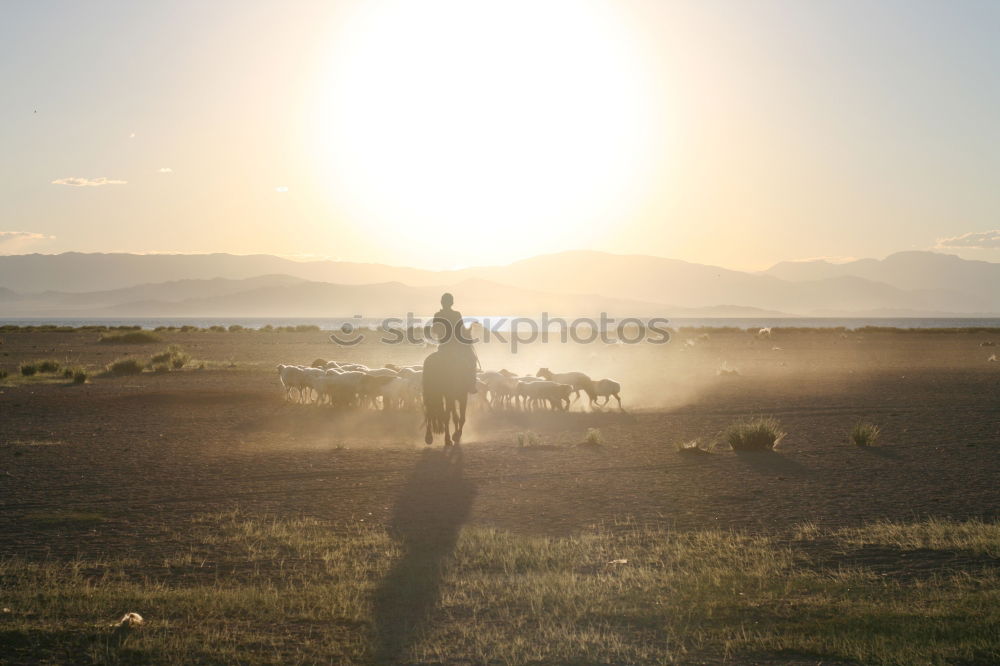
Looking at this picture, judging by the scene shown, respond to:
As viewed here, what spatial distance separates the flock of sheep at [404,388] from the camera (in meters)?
21.2

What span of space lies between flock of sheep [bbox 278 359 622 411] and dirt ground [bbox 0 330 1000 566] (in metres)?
0.63

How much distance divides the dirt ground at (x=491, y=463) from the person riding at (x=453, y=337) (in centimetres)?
168

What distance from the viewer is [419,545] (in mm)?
8758

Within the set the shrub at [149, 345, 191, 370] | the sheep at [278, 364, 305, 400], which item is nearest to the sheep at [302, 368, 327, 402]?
the sheep at [278, 364, 305, 400]

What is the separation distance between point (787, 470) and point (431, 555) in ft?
22.9

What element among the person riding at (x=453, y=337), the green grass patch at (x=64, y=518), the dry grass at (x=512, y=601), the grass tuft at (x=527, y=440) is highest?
the person riding at (x=453, y=337)

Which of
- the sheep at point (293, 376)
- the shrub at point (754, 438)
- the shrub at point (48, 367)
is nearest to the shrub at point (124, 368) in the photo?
the shrub at point (48, 367)

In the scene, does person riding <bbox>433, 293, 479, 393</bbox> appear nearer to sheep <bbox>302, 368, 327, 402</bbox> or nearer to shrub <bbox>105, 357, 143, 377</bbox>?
sheep <bbox>302, 368, 327, 402</bbox>

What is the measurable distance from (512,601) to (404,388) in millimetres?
14280

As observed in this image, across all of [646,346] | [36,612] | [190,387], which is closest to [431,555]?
[36,612]

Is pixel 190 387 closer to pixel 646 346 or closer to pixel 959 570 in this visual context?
pixel 959 570

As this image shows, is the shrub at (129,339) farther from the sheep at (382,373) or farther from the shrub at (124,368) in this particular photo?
the sheep at (382,373)

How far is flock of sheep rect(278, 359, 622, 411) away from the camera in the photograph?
836 inches

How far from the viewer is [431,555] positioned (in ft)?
27.5
